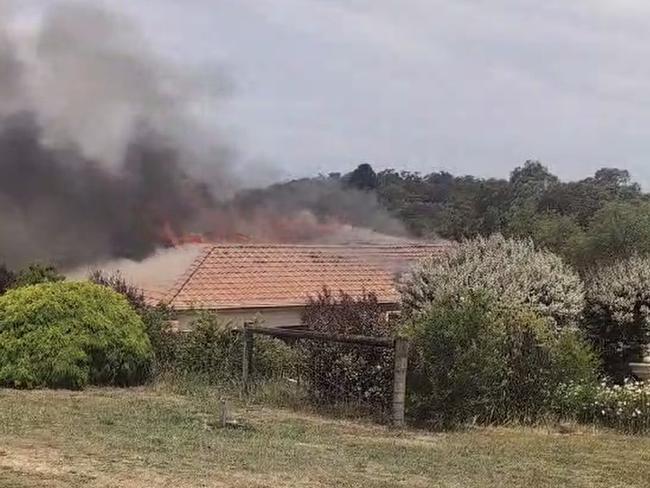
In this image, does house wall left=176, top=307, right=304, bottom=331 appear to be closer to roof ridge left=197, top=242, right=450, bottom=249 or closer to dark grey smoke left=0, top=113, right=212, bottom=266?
roof ridge left=197, top=242, right=450, bottom=249

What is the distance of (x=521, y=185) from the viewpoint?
53.6 m

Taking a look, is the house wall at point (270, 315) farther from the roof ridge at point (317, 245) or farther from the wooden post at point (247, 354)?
the wooden post at point (247, 354)

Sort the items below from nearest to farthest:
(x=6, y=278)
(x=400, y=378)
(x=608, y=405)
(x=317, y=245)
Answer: (x=400, y=378) → (x=608, y=405) → (x=6, y=278) → (x=317, y=245)

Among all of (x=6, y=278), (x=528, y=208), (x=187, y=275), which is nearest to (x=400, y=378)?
(x=187, y=275)

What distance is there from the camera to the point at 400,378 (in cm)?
1154

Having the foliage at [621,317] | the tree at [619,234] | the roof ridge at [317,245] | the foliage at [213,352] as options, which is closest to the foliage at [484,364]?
the foliage at [213,352]

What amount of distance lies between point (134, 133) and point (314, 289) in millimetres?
8416

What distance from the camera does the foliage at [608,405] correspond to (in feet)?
38.4

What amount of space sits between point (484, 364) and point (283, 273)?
9.64m

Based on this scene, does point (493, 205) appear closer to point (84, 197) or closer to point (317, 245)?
point (317, 245)

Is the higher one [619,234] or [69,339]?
[619,234]

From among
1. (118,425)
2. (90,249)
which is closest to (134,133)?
(90,249)

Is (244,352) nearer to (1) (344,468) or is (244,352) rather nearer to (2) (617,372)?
(1) (344,468)

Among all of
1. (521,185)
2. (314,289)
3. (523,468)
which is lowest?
(523,468)
